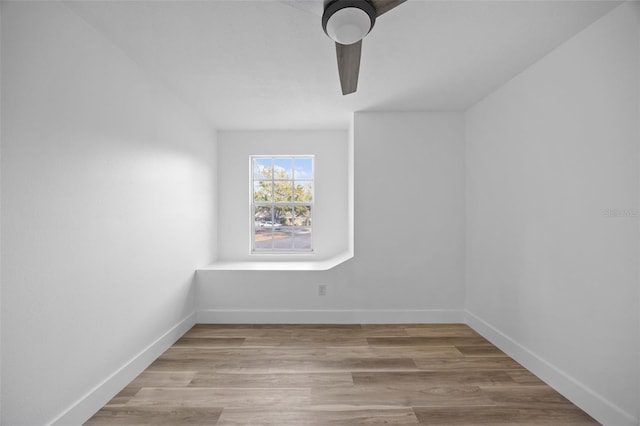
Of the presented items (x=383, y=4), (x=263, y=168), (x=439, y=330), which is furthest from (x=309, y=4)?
(x=263, y=168)

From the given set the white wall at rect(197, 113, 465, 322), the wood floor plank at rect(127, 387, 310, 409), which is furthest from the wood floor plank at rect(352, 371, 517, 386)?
the white wall at rect(197, 113, 465, 322)

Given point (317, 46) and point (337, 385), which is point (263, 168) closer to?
point (317, 46)

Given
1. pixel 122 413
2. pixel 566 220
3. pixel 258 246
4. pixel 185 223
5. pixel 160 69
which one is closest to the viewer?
pixel 122 413

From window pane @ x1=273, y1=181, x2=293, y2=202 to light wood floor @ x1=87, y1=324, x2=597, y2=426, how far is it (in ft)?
6.07

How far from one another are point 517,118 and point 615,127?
0.88 metres

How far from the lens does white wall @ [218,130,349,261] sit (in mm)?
4344

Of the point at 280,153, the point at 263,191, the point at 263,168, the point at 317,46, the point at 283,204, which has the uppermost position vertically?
the point at 317,46

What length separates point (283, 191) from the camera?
4.46 metres

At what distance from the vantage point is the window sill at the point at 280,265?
12.0 ft

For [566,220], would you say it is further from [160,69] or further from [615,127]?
[160,69]

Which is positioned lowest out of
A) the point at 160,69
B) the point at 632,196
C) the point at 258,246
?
the point at 258,246

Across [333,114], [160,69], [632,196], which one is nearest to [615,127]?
[632,196]

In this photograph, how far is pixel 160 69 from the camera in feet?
8.15

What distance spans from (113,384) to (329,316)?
80.6 inches
